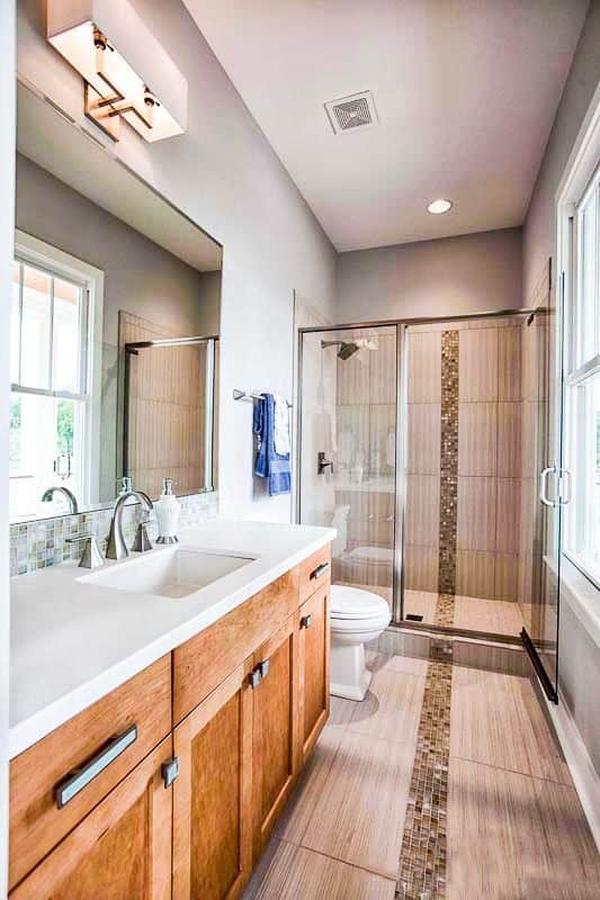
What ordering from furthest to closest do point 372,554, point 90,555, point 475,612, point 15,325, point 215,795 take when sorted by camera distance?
1. point 372,554
2. point 475,612
3. point 90,555
4. point 15,325
5. point 215,795

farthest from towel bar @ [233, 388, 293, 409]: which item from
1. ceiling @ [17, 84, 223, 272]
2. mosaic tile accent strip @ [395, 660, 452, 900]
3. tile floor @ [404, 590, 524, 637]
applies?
tile floor @ [404, 590, 524, 637]

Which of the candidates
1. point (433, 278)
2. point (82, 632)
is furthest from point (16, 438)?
point (433, 278)

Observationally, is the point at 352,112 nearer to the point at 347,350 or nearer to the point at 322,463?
the point at 347,350

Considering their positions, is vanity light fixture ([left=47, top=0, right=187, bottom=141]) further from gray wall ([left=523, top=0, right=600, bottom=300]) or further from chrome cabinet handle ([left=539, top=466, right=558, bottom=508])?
chrome cabinet handle ([left=539, top=466, right=558, bottom=508])

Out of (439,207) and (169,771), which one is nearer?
(169,771)

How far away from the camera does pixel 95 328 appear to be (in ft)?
4.33

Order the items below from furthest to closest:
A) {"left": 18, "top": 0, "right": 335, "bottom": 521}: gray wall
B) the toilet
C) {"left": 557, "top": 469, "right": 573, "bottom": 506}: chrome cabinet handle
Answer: the toilet < {"left": 557, "top": 469, "right": 573, "bottom": 506}: chrome cabinet handle < {"left": 18, "top": 0, "right": 335, "bottom": 521}: gray wall

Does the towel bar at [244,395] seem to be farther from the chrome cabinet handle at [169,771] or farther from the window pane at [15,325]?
the chrome cabinet handle at [169,771]

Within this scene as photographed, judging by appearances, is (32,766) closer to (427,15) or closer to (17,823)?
(17,823)

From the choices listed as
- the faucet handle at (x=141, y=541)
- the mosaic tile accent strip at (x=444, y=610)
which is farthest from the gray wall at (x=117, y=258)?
the mosaic tile accent strip at (x=444, y=610)

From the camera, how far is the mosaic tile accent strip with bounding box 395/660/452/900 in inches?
47.9

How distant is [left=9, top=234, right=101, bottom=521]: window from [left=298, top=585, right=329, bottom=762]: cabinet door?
790 millimetres

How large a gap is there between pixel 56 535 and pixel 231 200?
5.38ft

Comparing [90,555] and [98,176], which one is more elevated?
[98,176]
